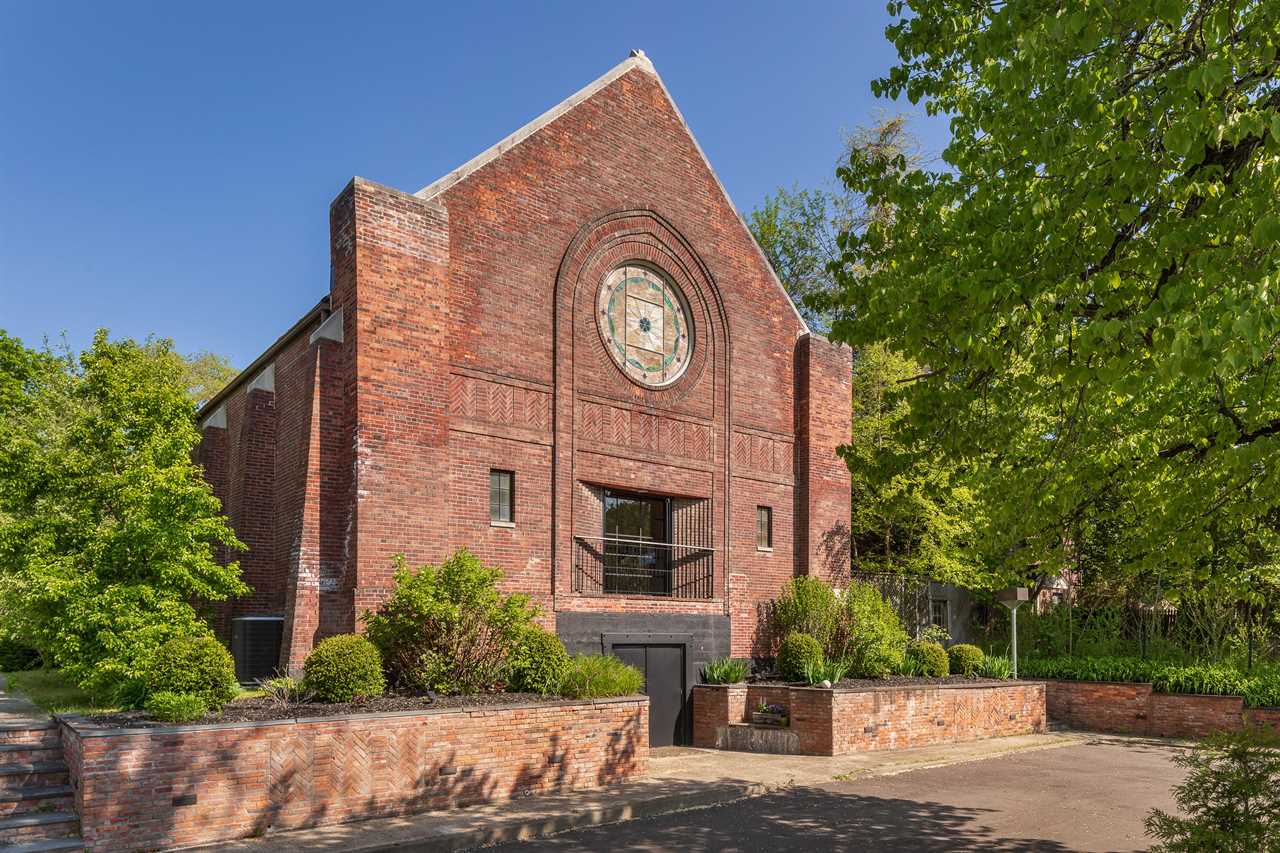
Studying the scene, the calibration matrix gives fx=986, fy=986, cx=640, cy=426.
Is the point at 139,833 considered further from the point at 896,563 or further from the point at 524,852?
the point at 896,563

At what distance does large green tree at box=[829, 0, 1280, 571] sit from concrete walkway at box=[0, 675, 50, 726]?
10486 mm

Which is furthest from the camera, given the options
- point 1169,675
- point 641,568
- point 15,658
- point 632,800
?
point 15,658

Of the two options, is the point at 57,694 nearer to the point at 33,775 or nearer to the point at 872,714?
the point at 33,775

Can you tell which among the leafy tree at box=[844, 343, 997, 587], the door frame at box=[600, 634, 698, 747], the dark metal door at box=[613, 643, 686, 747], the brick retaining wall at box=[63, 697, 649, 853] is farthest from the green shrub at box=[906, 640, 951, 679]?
the brick retaining wall at box=[63, 697, 649, 853]

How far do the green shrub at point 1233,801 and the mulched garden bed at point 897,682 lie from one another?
9375mm

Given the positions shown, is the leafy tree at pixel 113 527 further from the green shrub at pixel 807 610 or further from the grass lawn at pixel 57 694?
the green shrub at pixel 807 610

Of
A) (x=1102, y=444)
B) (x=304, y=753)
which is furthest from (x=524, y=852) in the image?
(x=1102, y=444)

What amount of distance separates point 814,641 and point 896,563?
9.12 m

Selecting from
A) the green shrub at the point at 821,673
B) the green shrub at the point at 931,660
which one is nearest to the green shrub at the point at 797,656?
the green shrub at the point at 821,673

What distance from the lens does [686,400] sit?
62.0ft

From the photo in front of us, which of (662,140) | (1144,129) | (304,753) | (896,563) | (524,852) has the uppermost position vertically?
(662,140)

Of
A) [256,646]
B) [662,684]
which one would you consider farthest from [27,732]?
[662,684]

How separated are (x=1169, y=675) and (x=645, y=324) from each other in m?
13.1

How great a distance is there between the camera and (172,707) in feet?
33.0
